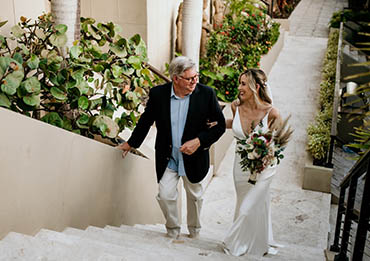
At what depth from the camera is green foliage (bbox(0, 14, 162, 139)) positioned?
3.30 metres

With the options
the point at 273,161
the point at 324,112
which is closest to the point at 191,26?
the point at 324,112

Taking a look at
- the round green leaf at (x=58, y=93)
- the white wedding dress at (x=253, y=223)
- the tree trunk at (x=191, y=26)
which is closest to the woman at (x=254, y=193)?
the white wedding dress at (x=253, y=223)

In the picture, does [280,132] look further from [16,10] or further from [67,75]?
[16,10]

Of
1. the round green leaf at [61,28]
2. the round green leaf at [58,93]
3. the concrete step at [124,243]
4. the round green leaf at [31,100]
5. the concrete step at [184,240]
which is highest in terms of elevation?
the round green leaf at [61,28]

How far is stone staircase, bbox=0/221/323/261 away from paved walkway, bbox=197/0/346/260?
0.96 metres

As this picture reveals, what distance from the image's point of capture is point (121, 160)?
13.4ft

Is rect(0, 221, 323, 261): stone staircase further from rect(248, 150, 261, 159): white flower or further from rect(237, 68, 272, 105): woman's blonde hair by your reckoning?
rect(237, 68, 272, 105): woman's blonde hair

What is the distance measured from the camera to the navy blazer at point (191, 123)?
12.1ft

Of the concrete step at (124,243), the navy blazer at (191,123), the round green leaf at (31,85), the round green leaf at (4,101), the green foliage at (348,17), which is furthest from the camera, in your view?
the green foliage at (348,17)

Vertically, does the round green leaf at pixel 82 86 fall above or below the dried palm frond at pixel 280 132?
above

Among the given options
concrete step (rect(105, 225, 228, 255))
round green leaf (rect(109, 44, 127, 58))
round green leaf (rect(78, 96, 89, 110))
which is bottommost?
concrete step (rect(105, 225, 228, 255))

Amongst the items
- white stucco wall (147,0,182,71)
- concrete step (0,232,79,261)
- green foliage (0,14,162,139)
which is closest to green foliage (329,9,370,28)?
white stucco wall (147,0,182,71)

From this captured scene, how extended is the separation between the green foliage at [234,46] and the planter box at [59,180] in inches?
169

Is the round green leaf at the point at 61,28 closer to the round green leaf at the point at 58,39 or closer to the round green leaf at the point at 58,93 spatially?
the round green leaf at the point at 58,39
